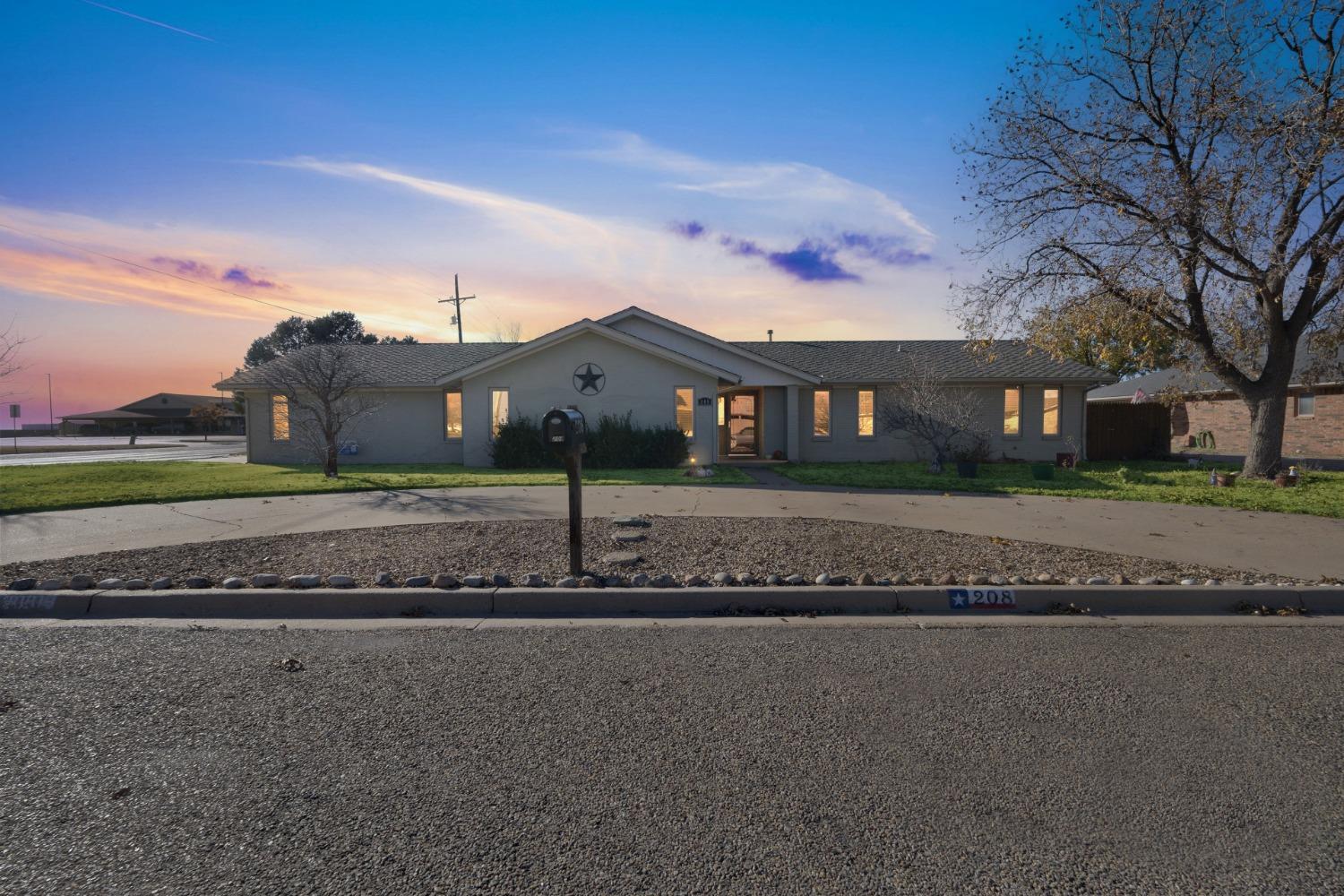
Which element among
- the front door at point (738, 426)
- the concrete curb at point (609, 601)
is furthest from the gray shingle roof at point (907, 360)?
the concrete curb at point (609, 601)

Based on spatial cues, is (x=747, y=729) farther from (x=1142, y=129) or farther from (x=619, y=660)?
(x=1142, y=129)

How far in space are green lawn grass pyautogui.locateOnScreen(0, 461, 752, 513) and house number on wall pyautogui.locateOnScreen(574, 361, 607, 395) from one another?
273 cm

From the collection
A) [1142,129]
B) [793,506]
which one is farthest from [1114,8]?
[793,506]

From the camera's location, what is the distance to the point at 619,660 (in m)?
4.50

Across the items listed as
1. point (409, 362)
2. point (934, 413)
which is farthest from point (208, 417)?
point (934, 413)

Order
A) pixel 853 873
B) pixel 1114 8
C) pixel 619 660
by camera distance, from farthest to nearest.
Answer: pixel 1114 8 < pixel 619 660 < pixel 853 873

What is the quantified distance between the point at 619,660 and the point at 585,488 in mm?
9635

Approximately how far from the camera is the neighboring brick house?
79.4 feet

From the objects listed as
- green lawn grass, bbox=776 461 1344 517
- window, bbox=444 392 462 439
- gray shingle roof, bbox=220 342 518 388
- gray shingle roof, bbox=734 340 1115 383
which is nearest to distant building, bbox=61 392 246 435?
gray shingle roof, bbox=220 342 518 388

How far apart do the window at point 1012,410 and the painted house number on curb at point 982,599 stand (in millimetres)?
18542

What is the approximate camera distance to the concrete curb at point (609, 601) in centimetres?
574

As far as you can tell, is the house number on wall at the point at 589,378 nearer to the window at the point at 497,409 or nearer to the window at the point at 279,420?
the window at the point at 497,409

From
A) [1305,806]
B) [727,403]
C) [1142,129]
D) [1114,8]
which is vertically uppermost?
[1114,8]

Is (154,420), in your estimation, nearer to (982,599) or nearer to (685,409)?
(685,409)
